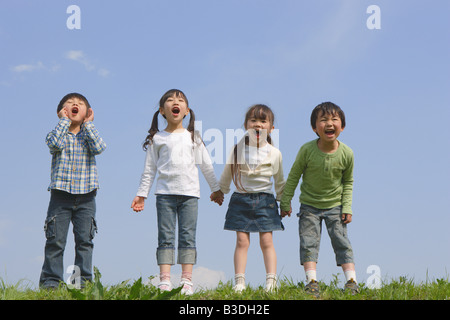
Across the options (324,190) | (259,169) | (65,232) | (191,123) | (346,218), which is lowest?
(65,232)

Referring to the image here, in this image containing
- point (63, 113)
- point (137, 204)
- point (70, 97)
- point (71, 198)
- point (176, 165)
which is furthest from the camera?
point (70, 97)

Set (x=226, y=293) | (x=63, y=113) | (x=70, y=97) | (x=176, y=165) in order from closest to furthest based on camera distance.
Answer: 1. (x=226, y=293)
2. (x=176, y=165)
3. (x=63, y=113)
4. (x=70, y=97)

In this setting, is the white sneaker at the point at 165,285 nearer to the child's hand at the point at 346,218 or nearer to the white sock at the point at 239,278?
the white sock at the point at 239,278

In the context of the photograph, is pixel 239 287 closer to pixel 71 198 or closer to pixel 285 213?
pixel 285 213

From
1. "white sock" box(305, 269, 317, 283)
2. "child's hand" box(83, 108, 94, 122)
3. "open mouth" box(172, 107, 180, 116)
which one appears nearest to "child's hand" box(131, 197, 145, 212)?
"open mouth" box(172, 107, 180, 116)

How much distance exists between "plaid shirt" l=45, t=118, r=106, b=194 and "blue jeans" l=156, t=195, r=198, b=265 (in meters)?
1.10

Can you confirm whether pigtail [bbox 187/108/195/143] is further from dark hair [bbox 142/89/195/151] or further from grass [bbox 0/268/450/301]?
A: grass [bbox 0/268/450/301]

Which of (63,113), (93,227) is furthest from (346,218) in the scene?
(63,113)

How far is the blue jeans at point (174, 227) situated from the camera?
647cm

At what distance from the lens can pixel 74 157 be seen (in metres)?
6.92

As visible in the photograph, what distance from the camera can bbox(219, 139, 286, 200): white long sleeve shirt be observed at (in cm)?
656

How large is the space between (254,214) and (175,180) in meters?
1.12
